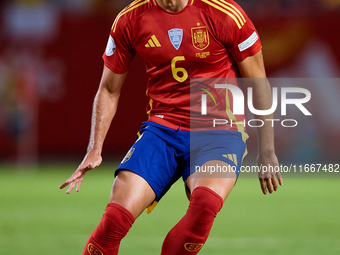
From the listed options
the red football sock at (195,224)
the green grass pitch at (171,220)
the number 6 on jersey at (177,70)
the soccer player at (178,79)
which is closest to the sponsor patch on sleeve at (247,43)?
the soccer player at (178,79)

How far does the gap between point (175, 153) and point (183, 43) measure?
65 cm

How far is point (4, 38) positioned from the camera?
1308 centimetres

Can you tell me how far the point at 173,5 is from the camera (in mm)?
3756

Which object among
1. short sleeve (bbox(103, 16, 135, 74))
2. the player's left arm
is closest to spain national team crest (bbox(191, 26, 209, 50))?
the player's left arm

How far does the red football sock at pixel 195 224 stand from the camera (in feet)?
11.1

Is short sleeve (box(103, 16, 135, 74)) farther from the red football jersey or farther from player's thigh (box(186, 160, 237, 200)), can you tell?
player's thigh (box(186, 160, 237, 200))

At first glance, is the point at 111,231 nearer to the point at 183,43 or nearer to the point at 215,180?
the point at 215,180

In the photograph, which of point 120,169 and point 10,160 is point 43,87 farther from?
point 120,169

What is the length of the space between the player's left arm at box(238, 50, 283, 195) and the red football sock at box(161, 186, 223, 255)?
546 mm

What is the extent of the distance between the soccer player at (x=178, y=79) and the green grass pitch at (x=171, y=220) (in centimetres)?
174

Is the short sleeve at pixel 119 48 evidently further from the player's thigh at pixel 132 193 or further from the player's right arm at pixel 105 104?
the player's thigh at pixel 132 193

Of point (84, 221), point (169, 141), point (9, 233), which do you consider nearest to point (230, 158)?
point (169, 141)

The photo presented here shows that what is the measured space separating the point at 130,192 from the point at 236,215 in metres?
4.38

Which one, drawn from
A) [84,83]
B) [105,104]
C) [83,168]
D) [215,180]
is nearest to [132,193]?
[83,168]
